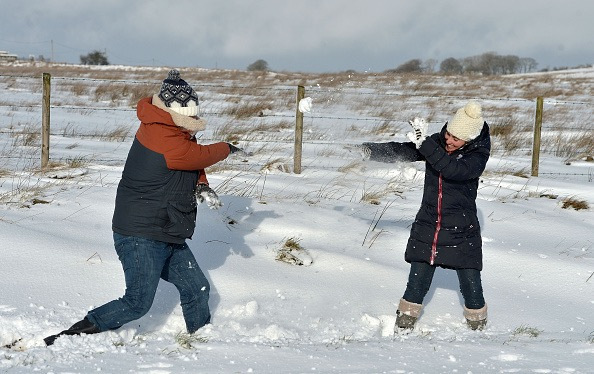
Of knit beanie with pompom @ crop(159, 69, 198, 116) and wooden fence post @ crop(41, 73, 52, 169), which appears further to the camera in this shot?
wooden fence post @ crop(41, 73, 52, 169)

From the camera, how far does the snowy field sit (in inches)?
126

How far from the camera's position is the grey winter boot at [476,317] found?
3.94 m

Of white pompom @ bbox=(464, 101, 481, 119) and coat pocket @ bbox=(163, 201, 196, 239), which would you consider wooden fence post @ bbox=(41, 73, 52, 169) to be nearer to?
coat pocket @ bbox=(163, 201, 196, 239)

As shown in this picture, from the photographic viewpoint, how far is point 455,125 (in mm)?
3598

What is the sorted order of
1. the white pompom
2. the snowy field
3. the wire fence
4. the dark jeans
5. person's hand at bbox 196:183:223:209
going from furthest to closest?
1. the wire fence
2. the dark jeans
3. the white pompom
4. person's hand at bbox 196:183:223:209
5. the snowy field

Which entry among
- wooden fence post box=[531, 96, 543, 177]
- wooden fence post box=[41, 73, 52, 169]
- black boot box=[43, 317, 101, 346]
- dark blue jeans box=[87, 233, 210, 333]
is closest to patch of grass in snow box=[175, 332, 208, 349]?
dark blue jeans box=[87, 233, 210, 333]

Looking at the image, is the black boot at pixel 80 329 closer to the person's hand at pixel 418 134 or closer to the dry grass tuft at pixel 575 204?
the person's hand at pixel 418 134

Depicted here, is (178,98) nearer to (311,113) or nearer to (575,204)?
(575,204)

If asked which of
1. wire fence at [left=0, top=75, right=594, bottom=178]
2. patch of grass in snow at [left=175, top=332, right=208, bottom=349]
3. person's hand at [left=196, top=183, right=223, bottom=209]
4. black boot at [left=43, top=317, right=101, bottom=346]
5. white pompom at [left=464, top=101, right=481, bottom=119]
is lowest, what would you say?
patch of grass in snow at [left=175, top=332, right=208, bottom=349]

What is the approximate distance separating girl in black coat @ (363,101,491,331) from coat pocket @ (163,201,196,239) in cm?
113

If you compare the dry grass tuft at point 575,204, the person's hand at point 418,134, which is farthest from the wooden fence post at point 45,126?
the dry grass tuft at point 575,204

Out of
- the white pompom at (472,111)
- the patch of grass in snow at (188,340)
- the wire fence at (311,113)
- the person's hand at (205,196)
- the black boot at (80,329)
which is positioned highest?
the white pompom at (472,111)

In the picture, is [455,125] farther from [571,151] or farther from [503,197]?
[571,151]

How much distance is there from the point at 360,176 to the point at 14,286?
471cm
